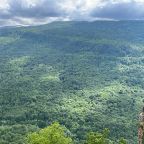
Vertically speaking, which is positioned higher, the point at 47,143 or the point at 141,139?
the point at 141,139

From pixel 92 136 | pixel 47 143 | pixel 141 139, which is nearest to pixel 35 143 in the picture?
pixel 47 143

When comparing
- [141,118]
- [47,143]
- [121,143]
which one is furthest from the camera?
[47,143]

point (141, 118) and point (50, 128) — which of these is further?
point (50, 128)

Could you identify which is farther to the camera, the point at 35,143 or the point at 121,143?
the point at 35,143

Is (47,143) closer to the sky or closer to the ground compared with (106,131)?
closer to the ground

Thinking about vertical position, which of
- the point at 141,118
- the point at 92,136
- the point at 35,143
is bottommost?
the point at 35,143

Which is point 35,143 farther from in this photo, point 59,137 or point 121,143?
point 121,143

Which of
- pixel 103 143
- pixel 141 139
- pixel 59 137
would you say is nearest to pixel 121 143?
pixel 103 143

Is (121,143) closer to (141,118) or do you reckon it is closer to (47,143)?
(141,118)

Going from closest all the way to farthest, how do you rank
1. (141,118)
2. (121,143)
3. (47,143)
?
(141,118), (121,143), (47,143)
